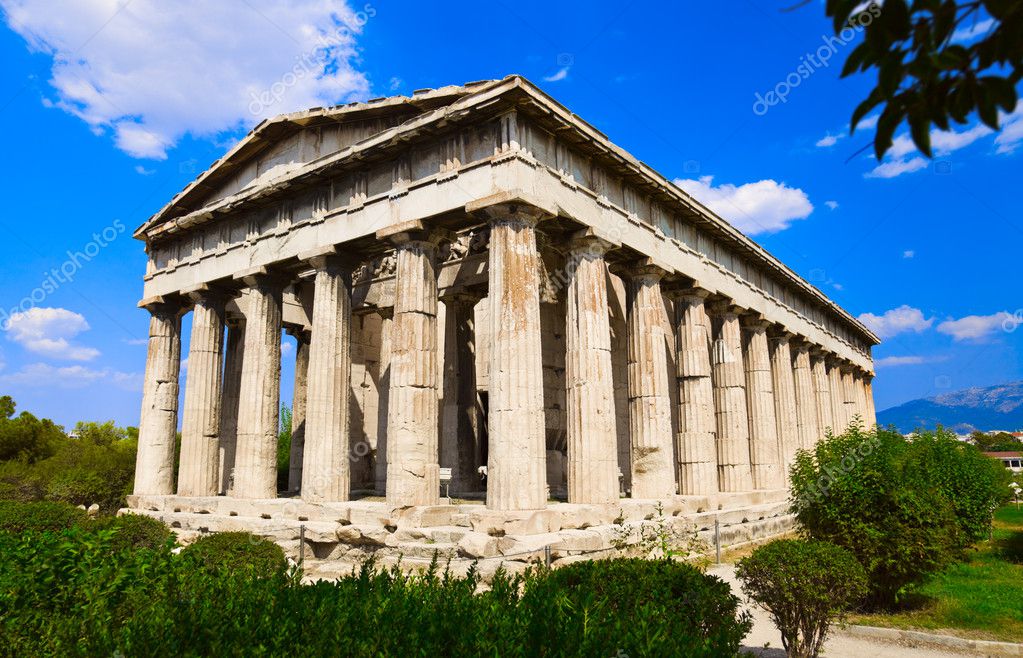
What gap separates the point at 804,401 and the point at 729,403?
9.03 m

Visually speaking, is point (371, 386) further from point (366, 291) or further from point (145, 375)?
point (145, 375)

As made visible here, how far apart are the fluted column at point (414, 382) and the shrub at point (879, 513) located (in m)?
7.55

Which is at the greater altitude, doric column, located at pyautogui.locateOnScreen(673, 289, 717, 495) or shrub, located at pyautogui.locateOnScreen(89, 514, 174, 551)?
doric column, located at pyautogui.locateOnScreen(673, 289, 717, 495)

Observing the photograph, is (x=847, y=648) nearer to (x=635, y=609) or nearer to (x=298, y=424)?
(x=635, y=609)

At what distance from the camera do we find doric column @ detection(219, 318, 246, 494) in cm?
2427

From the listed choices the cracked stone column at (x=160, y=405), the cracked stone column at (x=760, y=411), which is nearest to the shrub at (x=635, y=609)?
the cracked stone column at (x=160, y=405)

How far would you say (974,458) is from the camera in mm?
18141

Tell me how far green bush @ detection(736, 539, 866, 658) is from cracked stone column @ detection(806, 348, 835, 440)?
25382 millimetres

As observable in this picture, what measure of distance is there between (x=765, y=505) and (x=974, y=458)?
5.78 m

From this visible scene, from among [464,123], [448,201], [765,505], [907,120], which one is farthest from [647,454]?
[907,120]

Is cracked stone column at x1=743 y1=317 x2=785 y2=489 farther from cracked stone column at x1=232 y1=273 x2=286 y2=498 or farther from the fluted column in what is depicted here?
cracked stone column at x1=232 y1=273 x2=286 y2=498

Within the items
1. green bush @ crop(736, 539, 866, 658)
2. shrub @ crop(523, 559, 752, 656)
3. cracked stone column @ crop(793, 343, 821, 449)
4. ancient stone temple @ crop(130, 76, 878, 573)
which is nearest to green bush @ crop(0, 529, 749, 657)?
shrub @ crop(523, 559, 752, 656)

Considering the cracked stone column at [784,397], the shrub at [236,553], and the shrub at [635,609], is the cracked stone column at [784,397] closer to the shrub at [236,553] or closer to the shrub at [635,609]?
the shrub at [236,553]

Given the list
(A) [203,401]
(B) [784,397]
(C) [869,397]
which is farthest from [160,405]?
(C) [869,397]
